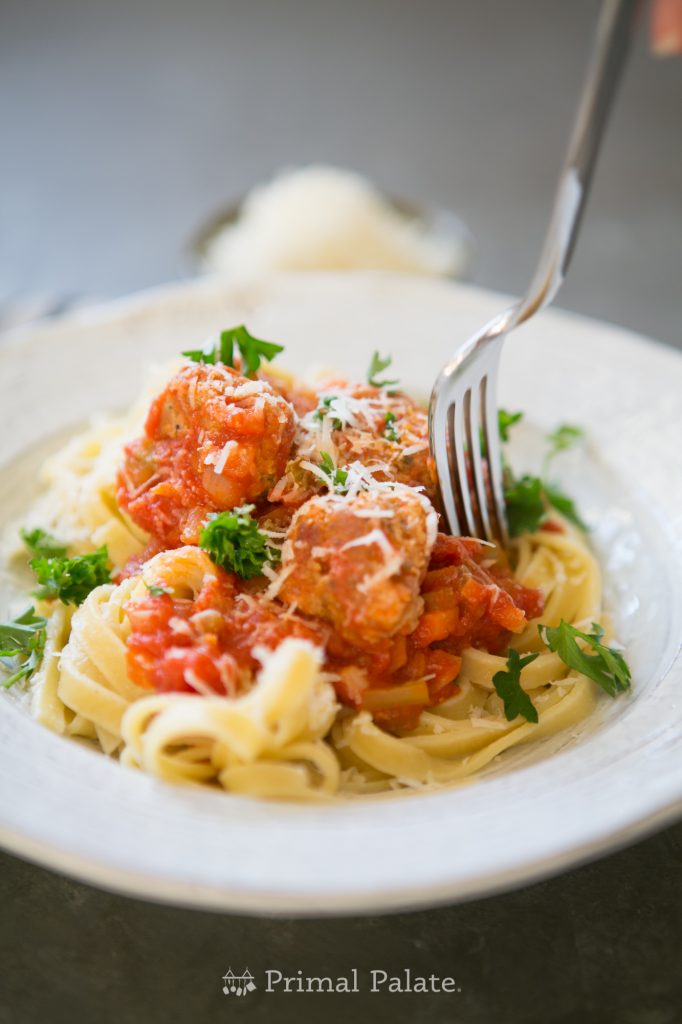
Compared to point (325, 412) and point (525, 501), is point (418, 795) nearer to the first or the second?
point (325, 412)

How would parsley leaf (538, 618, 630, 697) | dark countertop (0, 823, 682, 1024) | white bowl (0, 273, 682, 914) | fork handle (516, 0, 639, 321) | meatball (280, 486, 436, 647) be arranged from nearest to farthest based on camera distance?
white bowl (0, 273, 682, 914) < dark countertop (0, 823, 682, 1024) < fork handle (516, 0, 639, 321) < meatball (280, 486, 436, 647) < parsley leaf (538, 618, 630, 697)

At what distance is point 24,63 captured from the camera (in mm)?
13461

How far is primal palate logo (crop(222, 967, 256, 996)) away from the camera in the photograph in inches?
156

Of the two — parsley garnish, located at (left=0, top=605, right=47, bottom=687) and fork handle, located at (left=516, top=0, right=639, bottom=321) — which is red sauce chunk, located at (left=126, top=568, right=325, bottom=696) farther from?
fork handle, located at (left=516, top=0, right=639, bottom=321)

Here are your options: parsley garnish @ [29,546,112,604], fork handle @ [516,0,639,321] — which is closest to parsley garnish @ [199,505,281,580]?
parsley garnish @ [29,546,112,604]

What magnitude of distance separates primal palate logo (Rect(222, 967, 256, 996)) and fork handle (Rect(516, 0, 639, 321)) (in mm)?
3061

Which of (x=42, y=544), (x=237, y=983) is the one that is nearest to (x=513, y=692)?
(x=237, y=983)

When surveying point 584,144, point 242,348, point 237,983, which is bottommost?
point 237,983

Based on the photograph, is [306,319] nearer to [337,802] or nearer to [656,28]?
[656,28]

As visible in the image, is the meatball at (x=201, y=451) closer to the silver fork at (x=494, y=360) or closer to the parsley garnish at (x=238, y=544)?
the parsley garnish at (x=238, y=544)

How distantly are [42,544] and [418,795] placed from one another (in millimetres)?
2463

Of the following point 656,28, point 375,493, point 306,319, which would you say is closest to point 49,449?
point 306,319

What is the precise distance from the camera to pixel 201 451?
4.97 m

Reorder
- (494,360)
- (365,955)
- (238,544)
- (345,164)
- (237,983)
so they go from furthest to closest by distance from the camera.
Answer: (345,164) < (494,360) < (238,544) < (365,955) < (237,983)
